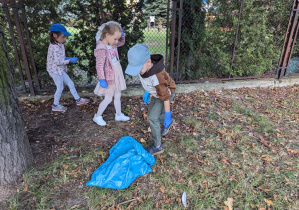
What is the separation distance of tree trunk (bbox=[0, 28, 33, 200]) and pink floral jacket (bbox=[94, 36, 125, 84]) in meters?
1.11

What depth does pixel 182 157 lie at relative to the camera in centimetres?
279

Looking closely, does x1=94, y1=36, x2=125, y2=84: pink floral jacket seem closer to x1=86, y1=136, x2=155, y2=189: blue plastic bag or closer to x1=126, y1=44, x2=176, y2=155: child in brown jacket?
x1=126, y1=44, x2=176, y2=155: child in brown jacket

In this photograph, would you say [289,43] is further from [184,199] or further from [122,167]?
[122,167]

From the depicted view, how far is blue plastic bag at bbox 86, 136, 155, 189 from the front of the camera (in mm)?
2268

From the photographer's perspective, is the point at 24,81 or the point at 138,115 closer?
the point at 138,115

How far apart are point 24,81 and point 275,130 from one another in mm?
4642

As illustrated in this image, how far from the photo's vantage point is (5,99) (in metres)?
2.09

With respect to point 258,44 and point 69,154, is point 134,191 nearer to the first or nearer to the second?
point 69,154

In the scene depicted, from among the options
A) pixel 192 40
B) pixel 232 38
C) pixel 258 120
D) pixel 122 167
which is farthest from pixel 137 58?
pixel 232 38

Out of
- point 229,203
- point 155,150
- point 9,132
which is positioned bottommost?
point 229,203

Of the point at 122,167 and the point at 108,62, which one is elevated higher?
the point at 108,62

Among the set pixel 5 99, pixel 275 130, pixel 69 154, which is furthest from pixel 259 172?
pixel 5 99

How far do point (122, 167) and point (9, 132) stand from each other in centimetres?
120

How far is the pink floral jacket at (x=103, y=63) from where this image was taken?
303cm
